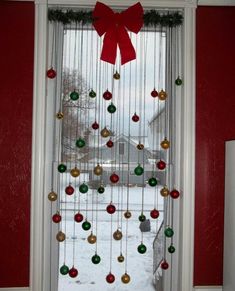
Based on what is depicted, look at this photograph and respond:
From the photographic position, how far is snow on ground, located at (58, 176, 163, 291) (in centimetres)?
244

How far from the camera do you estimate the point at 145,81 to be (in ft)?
8.11

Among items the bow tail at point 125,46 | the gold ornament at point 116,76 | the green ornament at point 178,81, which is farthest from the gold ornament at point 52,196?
the green ornament at point 178,81

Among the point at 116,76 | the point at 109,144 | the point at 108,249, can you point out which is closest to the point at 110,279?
the point at 108,249

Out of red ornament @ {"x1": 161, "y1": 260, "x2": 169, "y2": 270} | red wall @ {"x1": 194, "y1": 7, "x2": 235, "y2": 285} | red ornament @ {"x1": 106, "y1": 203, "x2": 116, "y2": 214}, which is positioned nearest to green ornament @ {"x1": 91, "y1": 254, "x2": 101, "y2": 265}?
red ornament @ {"x1": 106, "y1": 203, "x2": 116, "y2": 214}

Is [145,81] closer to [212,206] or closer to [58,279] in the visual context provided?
[212,206]

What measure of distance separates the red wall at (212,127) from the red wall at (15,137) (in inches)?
45.5

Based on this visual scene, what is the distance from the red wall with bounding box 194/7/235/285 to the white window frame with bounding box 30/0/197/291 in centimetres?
6

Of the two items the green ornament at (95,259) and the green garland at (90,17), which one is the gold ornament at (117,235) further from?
the green garland at (90,17)

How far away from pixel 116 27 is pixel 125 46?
14 cm

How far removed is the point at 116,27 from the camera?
2330 millimetres

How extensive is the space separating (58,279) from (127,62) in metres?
1.59

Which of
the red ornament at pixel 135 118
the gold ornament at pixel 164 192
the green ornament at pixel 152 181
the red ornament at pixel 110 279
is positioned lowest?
the red ornament at pixel 110 279

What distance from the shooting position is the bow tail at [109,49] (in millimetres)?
2310

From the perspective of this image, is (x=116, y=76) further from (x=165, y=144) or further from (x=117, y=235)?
(x=117, y=235)
